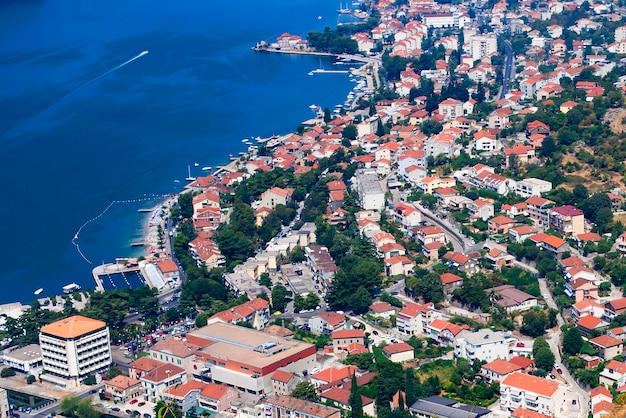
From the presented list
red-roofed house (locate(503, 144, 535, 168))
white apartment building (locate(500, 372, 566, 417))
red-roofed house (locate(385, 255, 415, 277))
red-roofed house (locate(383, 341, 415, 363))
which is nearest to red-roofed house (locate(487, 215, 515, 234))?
red-roofed house (locate(385, 255, 415, 277))

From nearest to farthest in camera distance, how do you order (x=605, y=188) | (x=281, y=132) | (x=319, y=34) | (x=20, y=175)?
1. (x=605, y=188)
2. (x=20, y=175)
3. (x=281, y=132)
4. (x=319, y=34)

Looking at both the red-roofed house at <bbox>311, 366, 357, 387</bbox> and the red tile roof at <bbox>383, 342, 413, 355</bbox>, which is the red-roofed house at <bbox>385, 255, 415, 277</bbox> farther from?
the red-roofed house at <bbox>311, 366, 357, 387</bbox>

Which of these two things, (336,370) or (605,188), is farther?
(605,188)

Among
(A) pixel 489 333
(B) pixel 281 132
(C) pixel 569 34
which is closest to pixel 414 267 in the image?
(A) pixel 489 333

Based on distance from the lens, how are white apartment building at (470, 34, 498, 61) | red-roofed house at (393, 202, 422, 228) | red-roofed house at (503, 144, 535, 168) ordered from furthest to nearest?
white apartment building at (470, 34, 498, 61), red-roofed house at (503, 144, 535, 168), red-roofed house at (393, 202, 422, 228)

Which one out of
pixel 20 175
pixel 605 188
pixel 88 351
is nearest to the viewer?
pixel 88 351

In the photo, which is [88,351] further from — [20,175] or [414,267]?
[20,175]
